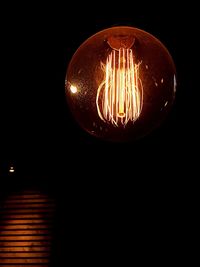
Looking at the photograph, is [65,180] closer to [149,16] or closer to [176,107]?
[176,107]

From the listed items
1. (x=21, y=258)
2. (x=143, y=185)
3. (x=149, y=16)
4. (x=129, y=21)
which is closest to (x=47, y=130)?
(x=143, y=185)

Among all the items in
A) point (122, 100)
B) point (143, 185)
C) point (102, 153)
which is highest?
point (102, 153)

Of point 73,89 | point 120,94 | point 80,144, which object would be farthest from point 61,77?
point 120,94

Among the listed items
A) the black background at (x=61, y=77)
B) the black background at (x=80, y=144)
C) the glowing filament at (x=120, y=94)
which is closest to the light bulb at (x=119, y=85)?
the glowing filament at (x=120, y=94)

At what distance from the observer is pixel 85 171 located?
633 centimetres

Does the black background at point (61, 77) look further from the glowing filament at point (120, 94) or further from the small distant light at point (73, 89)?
the small distant light at point (73, 89)

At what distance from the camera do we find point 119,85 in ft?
6.92

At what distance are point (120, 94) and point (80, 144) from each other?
4.16 m

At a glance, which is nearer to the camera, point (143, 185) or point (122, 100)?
point (122, 100)

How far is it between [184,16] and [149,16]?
0.38 m

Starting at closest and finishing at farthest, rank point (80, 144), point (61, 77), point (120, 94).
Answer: point (120, 94), point (61, 77), point (80, 144)

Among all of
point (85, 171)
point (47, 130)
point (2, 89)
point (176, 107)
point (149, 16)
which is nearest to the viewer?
point (149, 16)

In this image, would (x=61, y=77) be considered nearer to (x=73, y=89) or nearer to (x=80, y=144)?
(x=80, y=144)

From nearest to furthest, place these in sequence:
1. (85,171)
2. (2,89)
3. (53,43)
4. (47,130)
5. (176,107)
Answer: (53,43) → (2,89) → (176,107) → (47,130) → (85,171)
